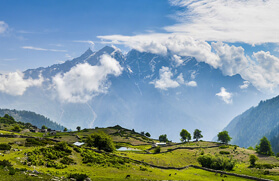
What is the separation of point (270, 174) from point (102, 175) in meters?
51.3

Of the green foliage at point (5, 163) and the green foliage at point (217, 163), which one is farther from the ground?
the green foliage at point (5, 163)

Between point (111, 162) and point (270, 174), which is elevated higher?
point (111, 162)

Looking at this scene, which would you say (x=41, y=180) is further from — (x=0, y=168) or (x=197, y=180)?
(x=197, y=180)

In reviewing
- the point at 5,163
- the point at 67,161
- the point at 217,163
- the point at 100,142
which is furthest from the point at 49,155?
the point at 217,163

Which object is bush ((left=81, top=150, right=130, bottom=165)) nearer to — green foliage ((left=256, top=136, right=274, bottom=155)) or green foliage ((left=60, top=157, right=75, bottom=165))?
green foliage ((left=60, top=157, right=75, bottom=165))

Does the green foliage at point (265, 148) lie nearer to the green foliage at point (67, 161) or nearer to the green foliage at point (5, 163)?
the green foliage at point (67, 161)

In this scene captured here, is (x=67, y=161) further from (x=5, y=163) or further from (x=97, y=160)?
(x=5, y=163)

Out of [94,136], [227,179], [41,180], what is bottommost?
[227,179]

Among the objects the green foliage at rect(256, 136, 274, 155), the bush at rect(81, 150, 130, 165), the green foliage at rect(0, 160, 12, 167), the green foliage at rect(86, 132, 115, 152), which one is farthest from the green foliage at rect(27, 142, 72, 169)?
the green foliage at rect(256, 136, 274, 155)

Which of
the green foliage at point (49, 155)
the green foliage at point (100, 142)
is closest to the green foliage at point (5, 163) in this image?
the green foliage at point (49, 155)

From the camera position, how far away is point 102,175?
142ft

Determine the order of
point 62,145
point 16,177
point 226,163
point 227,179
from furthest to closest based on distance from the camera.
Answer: point 226,163, point 227,179, point 62,145, point 16,177

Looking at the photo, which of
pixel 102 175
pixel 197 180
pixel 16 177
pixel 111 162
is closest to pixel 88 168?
pixel 102 175

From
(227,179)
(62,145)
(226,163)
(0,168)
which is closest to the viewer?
(0,168)
